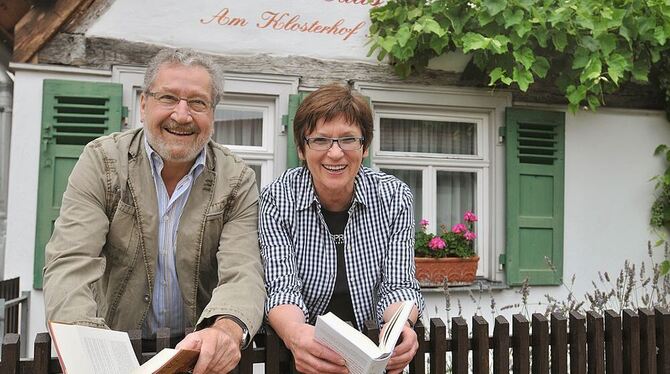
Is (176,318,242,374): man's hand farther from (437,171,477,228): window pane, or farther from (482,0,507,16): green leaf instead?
(437,171,477,228): window pane

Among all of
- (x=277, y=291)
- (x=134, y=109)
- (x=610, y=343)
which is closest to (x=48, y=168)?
(x=134, y=109)

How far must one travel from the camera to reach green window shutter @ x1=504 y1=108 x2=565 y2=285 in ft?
13.8

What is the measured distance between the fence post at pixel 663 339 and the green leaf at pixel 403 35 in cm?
222

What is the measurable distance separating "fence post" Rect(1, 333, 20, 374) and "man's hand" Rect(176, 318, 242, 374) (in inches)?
21.2

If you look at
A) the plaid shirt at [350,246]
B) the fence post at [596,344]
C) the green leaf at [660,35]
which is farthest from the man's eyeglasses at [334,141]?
the green leaf at [660,35]

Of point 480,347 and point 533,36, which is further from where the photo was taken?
point 533,36

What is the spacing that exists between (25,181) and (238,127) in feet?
4.63

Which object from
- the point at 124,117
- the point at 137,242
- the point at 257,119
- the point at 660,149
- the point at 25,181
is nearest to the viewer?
the point at 137,242

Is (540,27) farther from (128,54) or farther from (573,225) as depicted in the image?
(128,54)

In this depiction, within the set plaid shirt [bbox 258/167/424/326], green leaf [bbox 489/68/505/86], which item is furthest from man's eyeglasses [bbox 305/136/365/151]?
green leaf [bbox 489/68/505/86]

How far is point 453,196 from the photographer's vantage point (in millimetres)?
4402

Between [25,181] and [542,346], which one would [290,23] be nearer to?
[25,181]

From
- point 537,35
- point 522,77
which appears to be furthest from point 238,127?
point 537,35

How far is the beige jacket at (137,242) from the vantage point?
1560 mm
